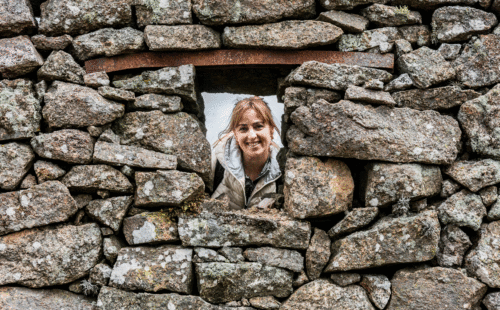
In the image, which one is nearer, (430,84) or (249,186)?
(430,84)

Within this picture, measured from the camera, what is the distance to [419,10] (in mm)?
3270

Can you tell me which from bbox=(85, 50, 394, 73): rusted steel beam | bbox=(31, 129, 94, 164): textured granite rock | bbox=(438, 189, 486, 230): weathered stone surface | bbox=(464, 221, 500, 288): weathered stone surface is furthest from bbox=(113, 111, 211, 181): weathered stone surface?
bbox=(464, 221, 500, 288): weathered stone surface

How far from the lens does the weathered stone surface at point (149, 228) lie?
9.62 ft

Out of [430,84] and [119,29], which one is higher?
[119,29]

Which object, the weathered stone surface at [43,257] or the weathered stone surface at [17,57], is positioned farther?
the weathered stone surface at [17,57]

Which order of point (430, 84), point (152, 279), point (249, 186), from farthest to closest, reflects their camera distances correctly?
point (249, 186), point (430, 84), point (152, 279)

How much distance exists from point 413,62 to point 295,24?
1031 mm

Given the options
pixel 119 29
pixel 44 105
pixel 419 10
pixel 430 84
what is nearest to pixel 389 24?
pixel 419 10

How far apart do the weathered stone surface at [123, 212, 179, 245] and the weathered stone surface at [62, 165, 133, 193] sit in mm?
287

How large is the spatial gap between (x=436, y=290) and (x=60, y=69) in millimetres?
3440

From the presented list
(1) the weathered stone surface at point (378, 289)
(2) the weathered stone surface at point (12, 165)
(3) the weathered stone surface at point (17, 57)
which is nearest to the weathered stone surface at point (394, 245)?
(1) the weathered stone surface at point (378, 289)

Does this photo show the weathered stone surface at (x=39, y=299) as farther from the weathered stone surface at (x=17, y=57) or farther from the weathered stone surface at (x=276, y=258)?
the weathered stone surface at (x=17, y=57)

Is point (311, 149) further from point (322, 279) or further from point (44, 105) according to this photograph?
point (44, 105)

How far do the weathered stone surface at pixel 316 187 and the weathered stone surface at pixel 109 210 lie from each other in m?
1.34
